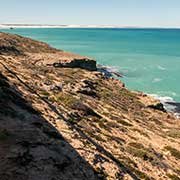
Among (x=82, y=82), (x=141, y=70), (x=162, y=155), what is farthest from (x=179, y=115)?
(x=141, y=70)

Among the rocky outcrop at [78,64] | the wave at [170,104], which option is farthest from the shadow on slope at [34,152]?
the wave at [170,104]

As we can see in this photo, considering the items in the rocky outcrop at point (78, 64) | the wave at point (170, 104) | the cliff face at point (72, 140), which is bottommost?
the wave at point (170, 104)

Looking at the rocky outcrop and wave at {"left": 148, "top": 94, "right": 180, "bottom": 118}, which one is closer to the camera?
the rocky outcrop

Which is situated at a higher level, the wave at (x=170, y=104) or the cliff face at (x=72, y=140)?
the cliff face at (x=72, y=140)

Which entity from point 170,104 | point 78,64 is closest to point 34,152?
point 78,64

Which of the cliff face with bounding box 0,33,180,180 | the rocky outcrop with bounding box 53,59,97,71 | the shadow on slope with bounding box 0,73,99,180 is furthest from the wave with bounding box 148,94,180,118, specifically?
the shadow on slope with bounding box 0,73,99,180

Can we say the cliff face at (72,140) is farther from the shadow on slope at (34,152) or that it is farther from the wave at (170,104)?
the wave at (170,104)

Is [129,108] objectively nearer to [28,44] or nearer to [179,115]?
[179,115]

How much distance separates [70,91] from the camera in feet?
140

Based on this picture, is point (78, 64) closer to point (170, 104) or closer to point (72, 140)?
point (170, 104)

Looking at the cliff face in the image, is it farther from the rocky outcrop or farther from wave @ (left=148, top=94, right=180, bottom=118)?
wave @ (left=148, top=94, right=180, bottom=118)

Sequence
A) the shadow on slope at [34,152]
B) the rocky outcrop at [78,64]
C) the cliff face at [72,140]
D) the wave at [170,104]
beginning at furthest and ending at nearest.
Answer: the wave at [170,104], the rocky outcrop at [78,64], the cliff face at [72,140], the shadow on slope at [34,152]

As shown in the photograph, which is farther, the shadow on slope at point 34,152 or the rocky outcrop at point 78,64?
the rocky outcrop at point 78,64

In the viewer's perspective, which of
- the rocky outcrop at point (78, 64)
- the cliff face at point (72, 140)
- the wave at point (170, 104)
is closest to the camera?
the cliff face at point (72, 140)
